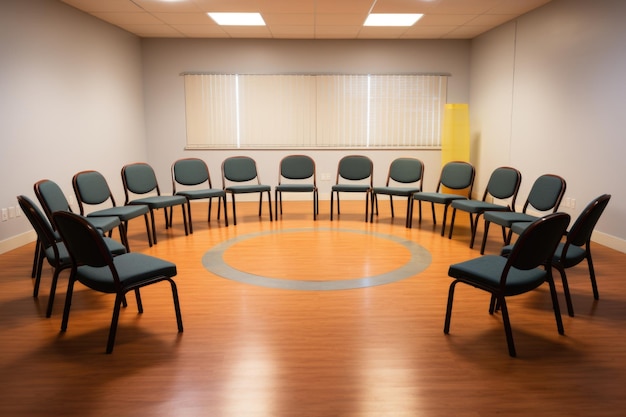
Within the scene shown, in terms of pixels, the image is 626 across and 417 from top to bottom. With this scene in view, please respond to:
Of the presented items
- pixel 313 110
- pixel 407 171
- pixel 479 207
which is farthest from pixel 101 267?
pixel 313 110

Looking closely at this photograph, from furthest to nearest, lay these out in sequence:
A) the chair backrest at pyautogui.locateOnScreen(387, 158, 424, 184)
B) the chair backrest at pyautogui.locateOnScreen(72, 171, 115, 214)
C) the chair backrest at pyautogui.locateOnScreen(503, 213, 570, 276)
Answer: the chair backrest at pyautogui.locateOnScreen(387, 158, 424, 184), the chair backrest at pyautogui.locateOnScreen(72, 171, 115, 214), the chair backrest at pyautogui.locateOnScreen(503, 213, 570, 276)

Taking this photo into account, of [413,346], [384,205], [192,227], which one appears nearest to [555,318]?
[413,346]

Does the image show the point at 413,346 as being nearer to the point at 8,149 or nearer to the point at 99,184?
the point at 99,184

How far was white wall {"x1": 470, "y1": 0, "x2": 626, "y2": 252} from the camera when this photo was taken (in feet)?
17.2

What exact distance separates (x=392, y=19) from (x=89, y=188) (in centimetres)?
500

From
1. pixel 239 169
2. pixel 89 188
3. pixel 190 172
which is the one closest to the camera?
pixel 89 188

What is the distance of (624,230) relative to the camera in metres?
5.11

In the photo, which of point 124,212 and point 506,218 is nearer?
point 506,218

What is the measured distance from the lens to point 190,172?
7.07 meters

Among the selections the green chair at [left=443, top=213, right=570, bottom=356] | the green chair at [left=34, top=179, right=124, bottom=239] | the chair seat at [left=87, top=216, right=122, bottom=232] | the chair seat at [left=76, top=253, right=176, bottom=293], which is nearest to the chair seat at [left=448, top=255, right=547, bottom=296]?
the green chair at [left=443, top=213, right=570, bottom=356]

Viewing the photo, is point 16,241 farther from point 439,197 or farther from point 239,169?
point 439,197

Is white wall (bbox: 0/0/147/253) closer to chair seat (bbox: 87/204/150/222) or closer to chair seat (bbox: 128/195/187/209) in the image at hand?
chair seat (bbox: 87/204/150/222)

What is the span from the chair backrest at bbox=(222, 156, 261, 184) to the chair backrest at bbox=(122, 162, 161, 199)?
1272 millimetres

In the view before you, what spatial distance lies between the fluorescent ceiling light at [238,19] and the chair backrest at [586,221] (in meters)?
5.31
